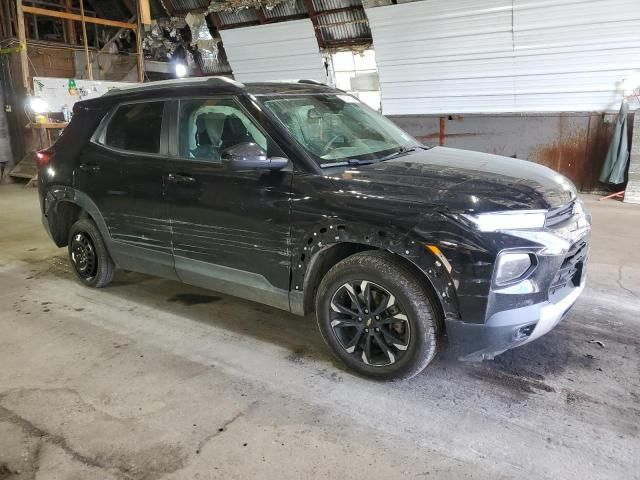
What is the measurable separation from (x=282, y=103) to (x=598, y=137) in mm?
6996

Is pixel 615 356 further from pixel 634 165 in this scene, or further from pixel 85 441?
pixel 634 165

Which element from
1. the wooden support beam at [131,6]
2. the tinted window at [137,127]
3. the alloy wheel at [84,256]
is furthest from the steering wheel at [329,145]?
the wooden support beam at [131,6]

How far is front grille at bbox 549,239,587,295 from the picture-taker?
272 cm

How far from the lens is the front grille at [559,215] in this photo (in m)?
2.66

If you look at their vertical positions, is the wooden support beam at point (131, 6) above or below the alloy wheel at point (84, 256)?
above

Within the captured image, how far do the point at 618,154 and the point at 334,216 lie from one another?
7053mm

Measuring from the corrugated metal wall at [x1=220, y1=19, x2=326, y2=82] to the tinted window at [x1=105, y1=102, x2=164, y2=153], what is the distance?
7294mm

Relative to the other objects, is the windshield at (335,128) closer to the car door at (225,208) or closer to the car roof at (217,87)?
the car roof at (217,87)

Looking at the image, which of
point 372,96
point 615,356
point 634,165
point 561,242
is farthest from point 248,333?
point 372,96

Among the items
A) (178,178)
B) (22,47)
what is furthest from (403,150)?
(22,47)

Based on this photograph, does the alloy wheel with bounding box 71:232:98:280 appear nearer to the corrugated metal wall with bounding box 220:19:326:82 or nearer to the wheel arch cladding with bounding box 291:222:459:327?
the wheel arch cladding with bounding box 291:222:459:327

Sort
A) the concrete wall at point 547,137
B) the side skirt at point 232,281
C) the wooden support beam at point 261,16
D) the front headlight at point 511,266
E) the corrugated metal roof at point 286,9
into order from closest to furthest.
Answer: the front headlight at point 511,266
the side skirt at point 232,281
the concrete wall at point 547,137
the corrugated metal roof at point 286,9
the wooden support beam at point 261,16

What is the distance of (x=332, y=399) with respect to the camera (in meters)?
2.81

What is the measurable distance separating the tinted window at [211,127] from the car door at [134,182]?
7.8 inches
